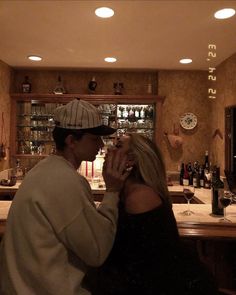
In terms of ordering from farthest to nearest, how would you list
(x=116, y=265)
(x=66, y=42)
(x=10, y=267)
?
(x=66, y=42)
(x=116, y=265)
(x=10, y=267)

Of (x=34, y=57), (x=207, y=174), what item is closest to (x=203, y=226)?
(x=207, y=174)

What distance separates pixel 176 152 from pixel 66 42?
7.46 feet

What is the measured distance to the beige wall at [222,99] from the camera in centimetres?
369

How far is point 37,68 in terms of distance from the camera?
456 cm

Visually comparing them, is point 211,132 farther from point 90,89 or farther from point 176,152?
point 90,89

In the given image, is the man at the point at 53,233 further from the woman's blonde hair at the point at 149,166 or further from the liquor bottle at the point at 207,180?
the liquor bottle at the point at 207,180

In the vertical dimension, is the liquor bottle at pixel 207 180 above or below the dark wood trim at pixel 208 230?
above

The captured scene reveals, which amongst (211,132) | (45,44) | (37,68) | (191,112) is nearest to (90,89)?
(37,68)

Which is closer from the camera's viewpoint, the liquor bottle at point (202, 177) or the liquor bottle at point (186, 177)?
the liquor bottle at point (202, 177)

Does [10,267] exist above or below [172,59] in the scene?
below

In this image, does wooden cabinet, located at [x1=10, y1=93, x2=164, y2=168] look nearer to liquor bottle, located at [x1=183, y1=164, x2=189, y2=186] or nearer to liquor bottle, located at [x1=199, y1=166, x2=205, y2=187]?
liquor bottle, located at [x1=183, y1=164, x2=189, y2=186]

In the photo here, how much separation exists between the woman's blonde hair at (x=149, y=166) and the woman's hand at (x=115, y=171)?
165mm

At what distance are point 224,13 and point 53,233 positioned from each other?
2298 mm

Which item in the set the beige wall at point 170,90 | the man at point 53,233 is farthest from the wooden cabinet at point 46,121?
the man at point 53,233
